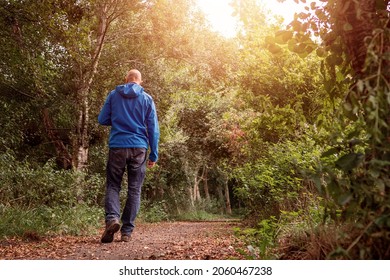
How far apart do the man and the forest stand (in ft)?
4.62

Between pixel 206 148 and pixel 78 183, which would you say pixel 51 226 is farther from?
pixel 206 148

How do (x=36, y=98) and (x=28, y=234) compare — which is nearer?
(x=28, y=234)

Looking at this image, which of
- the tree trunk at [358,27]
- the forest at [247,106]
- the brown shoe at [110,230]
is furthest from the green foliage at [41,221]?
the tree trunk at [358,27]

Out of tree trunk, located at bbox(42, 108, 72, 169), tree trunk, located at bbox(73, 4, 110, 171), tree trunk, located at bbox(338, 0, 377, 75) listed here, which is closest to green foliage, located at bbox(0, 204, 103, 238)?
tree trunk, located at bbox(73, 4, 110, 171)

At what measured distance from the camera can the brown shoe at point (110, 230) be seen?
485cm

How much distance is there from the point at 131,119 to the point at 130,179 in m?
0.78

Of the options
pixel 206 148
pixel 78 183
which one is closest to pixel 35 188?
pixel 78 183

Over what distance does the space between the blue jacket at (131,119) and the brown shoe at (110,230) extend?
950 mm

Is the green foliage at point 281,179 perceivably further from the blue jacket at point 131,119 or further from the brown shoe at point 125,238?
the brown shoe at point 125,238

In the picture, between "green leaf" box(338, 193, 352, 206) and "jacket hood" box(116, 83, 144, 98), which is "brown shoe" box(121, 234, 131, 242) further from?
"green leaf" box(338, 193, 352, 206)

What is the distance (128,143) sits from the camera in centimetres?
517

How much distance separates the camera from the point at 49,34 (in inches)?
385

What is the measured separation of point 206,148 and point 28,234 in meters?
15.9

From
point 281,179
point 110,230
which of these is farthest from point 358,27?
point 281,179
